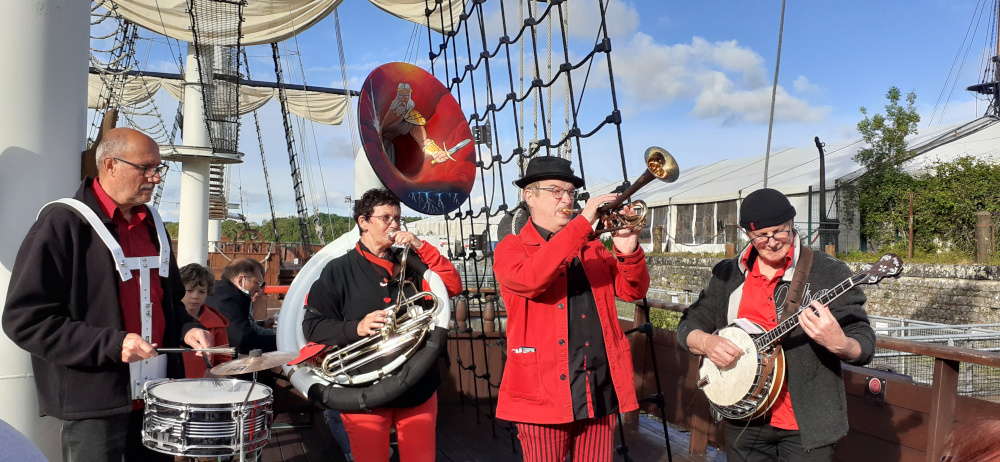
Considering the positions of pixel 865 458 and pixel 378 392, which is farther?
pixel 865 458

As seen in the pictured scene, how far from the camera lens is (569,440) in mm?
2133

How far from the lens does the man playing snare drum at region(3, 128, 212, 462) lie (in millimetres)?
1757

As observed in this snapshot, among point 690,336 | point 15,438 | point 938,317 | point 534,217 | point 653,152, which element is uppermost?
point 653,152

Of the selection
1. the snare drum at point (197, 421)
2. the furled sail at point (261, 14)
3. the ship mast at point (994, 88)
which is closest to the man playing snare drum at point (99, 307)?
the snare drum at point (197, 421)

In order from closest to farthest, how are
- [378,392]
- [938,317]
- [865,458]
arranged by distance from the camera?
[378,392] → [865,458] → [938,317]

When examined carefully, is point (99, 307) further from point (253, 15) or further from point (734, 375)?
point (253, 15)

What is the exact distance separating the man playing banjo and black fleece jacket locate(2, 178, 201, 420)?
1.70 m

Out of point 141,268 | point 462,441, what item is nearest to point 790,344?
point 141,268

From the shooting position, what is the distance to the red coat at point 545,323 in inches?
80.3

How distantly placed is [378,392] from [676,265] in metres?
16.1

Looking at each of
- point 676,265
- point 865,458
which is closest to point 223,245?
point 676,265

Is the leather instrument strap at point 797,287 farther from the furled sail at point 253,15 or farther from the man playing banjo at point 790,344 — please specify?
the furled sail at point 253,15

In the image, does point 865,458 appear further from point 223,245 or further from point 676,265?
point 223,245

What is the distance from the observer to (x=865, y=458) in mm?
2701
